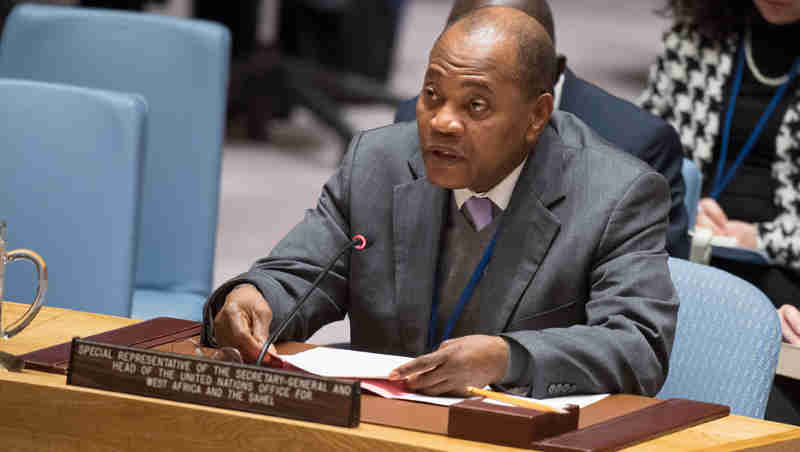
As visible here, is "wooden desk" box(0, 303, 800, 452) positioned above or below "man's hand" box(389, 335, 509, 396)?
below

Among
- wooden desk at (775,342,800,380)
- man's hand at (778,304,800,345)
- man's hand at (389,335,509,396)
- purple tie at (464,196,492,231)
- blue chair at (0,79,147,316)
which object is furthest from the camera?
blue chair at (0,79,147,316)

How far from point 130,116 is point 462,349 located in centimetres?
117

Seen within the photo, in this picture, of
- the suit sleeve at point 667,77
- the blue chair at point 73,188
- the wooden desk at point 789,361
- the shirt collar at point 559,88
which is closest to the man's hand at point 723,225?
the suit sleeve at point 667,77

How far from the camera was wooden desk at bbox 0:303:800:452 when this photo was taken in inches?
57.7

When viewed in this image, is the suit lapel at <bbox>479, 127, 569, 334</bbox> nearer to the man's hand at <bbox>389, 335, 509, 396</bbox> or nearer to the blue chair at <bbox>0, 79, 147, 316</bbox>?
the man's hand at <bbox>389, 335, 509, 396</bbox>

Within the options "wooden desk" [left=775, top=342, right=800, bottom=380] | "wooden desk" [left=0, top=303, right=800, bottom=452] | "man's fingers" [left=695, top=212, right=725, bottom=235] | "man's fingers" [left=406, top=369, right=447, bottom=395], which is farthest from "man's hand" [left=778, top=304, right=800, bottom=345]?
"man's fingers" [left=406, top=369, right=447, bottom=395]

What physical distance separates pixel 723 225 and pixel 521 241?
4.78 feet

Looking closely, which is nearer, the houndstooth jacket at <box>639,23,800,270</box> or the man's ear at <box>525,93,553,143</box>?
the man's ear at <box>525,93,553,143</box>

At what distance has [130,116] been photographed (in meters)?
2.56

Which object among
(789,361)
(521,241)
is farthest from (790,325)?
(521,241)

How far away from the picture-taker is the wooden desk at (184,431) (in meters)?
1.47

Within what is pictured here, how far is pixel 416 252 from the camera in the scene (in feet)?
6.70

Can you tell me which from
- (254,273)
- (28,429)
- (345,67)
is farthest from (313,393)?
(345,67)

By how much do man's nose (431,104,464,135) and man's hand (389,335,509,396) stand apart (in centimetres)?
32
